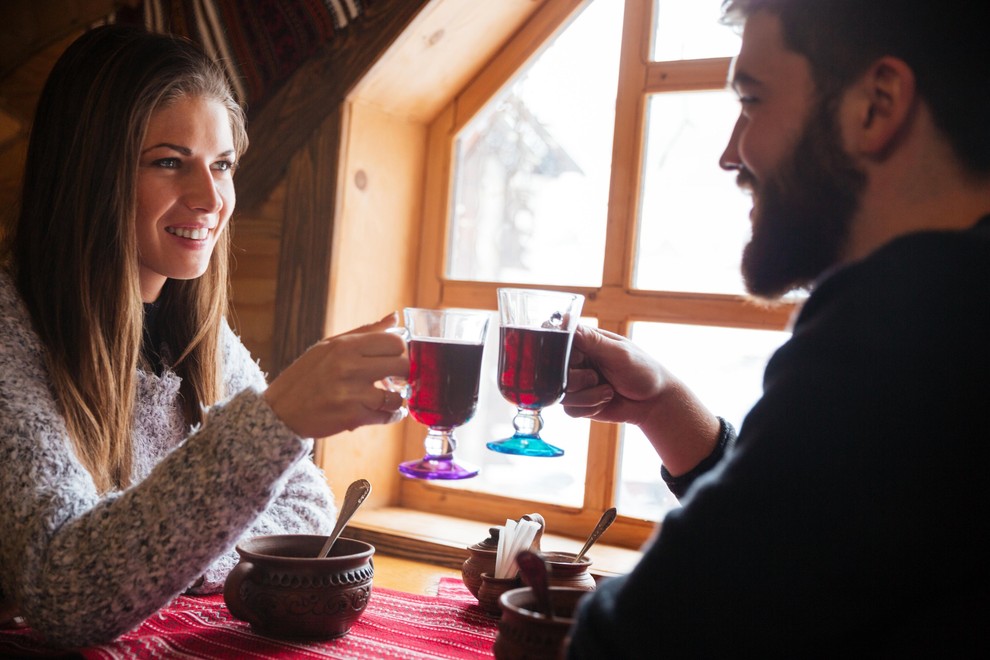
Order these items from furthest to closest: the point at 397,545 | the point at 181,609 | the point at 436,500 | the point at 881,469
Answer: the point at 436,500
the point at 397,545
the point at 181,609
the point at 881,469

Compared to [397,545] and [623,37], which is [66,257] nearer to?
[397,545]

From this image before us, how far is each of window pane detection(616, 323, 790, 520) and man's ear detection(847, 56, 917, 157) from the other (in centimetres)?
120

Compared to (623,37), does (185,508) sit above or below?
below

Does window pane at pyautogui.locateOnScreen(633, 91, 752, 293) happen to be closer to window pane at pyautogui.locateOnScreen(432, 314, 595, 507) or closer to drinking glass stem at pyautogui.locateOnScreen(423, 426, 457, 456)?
window pane at pyautogui.locateOnScreen(432, 314, 595, 507)

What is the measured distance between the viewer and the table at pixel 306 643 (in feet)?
4.21

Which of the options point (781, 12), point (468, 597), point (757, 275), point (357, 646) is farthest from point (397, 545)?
point (781, 12)

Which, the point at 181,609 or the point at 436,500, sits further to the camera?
the point at 436,500

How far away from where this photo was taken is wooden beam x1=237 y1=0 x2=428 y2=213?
93.2 inches

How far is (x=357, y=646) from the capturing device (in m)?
1.33

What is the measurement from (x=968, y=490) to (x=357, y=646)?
2.76ft

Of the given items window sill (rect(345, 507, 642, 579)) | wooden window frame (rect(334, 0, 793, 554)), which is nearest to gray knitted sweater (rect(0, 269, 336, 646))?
window sill (rect(345, 507, 642, 579))

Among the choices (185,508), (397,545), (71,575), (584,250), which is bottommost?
(397,545)

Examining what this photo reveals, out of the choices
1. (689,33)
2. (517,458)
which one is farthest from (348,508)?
(689,33)

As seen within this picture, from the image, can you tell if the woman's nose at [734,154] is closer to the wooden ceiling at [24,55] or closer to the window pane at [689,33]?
the window pane at [689,33]
